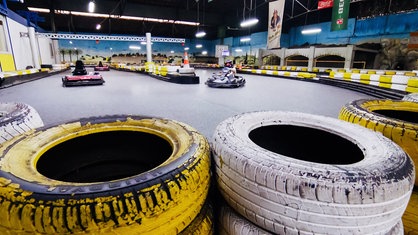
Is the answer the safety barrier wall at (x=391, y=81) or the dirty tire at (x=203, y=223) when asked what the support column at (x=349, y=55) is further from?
the dirty tire at (x=203, y=223)

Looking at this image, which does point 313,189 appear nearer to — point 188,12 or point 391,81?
point 391,81

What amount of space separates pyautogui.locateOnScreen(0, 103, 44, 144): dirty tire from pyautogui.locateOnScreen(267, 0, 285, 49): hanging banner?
1017 centimetres

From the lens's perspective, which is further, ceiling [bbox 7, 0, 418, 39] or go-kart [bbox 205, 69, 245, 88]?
ceiling [bbox 7, 0, 418, 39]

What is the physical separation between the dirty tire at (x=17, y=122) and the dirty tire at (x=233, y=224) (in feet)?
3.79

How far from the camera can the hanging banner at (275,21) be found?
9469 millimetres

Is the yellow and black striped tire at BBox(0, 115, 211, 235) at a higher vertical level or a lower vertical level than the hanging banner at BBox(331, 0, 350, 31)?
lower

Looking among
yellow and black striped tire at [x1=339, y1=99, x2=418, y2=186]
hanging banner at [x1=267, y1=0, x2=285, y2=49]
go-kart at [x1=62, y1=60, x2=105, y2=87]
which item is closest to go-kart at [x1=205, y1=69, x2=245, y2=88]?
go-kart at [x1=62, y1=60, x2=105, y2=87]

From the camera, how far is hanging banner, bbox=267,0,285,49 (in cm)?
947

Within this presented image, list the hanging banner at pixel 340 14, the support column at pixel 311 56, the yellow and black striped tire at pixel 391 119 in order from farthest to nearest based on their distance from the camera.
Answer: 1. the support column at pixel 311 56
2. the hanging banner at pixel 340 14
3. the yellow and black striped tire at pixel 391 119

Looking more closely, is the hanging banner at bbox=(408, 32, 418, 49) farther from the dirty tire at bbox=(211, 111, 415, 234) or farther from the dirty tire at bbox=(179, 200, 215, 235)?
the dirty tire at bbox=(179, 200, 215, 235)

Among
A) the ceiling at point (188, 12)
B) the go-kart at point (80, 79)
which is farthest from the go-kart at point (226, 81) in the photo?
the ceiling at point (188, 12)

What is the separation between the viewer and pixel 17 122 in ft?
3.85

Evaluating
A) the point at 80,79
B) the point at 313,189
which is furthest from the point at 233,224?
the point at 80,79

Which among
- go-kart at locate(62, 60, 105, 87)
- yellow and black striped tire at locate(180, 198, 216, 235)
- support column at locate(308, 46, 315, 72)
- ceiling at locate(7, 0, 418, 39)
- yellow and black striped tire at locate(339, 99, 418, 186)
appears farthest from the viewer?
support column at locate(308, 46, 315, 72)
